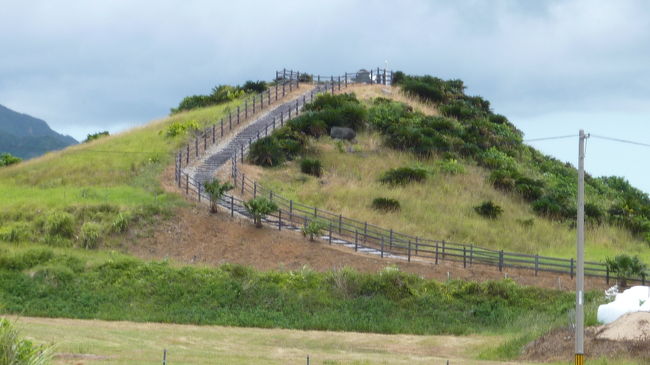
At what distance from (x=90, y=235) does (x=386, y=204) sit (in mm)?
17113

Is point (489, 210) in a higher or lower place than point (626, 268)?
higher

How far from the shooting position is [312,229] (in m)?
45.9

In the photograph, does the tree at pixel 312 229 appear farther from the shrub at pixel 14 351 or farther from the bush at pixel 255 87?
the bush at pixel 255 87

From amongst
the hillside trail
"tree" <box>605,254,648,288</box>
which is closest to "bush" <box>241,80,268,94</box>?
the hillside trail

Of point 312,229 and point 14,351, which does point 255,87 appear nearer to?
point 312,229

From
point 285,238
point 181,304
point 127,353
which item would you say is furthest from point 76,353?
point 285,238

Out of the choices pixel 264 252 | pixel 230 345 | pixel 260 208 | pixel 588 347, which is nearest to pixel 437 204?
pixel 260 208

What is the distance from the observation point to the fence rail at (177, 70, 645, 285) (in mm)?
44906

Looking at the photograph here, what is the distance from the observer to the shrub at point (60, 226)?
4584 cm

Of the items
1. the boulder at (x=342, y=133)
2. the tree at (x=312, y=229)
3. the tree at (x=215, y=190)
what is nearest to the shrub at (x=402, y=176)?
the boulder at (x=342, y=133)

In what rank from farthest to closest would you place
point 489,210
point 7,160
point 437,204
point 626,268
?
point 7,160, point 437,204, point 489,210, point 626,268

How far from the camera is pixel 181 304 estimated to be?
127 ft

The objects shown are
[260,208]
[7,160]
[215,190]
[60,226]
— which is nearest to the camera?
[60,226]

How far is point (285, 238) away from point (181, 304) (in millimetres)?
9133
